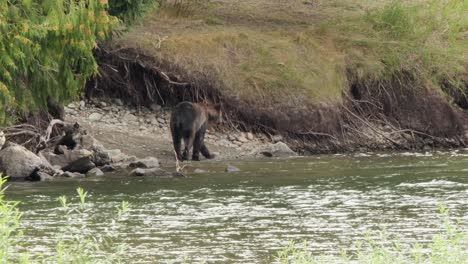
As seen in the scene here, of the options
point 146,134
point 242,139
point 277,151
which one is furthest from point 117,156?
point 242,139

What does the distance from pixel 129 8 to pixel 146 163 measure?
9.71 ft

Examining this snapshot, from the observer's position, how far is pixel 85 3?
1783 cm

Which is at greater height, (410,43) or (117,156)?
(410,43)

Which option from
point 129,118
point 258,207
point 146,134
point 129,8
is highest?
point 129,8

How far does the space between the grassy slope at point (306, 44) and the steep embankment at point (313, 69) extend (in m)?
0.03

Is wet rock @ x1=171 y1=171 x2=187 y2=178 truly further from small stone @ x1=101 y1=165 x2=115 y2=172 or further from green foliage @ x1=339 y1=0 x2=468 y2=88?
green foliage @ x1=339 y1=0 x2=468 y2=88

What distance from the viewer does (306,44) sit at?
2622 centimetres

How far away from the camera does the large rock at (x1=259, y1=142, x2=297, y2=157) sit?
75.7 feet

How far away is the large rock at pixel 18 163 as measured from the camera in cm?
1862

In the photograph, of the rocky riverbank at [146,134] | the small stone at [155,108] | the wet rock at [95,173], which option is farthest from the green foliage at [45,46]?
the small stone at [155,108]

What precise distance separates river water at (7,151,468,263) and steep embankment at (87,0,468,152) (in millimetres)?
3259

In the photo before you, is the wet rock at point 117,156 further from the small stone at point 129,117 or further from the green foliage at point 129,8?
the small stone at point 129,117

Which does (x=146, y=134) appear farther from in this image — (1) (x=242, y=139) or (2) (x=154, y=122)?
(1) (x=242, y=139)

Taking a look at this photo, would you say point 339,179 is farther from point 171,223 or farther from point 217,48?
point 217,48
